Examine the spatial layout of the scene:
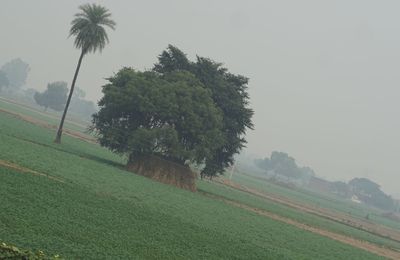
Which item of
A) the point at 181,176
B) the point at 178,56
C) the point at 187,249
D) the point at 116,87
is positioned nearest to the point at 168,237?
the point at 187,249

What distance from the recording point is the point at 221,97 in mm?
60062

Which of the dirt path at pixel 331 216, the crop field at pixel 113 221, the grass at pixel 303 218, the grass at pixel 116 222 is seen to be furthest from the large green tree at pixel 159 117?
the dirt path at pixel 331 216

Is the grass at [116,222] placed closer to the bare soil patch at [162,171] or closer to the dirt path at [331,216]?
the bare soil patch at [162,171]

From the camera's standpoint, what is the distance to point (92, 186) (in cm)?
3319

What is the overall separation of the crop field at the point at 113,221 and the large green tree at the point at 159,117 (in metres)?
8.86

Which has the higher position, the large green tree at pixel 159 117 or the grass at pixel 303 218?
the large green tree at pixel 159 117

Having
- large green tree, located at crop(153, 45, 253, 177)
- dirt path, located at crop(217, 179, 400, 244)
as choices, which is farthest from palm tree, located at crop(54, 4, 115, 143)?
dirt path, located at crop(217, 179, 400, 244)

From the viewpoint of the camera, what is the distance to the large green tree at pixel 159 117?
52.6 m

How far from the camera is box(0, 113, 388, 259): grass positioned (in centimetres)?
1881

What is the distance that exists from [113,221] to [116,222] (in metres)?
0.18

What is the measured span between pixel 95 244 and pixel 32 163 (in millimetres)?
18688

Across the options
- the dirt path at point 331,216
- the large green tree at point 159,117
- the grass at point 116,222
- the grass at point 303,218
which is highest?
the large green tree at point 159,117

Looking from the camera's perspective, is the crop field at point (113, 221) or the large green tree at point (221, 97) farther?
the large green tree at point (221, 97)

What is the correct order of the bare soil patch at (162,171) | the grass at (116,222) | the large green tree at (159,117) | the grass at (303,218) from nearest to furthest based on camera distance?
the grass at (116,222)
the large green tree at (159,117)
the bare soil patch at (162,171)
the grass at (303,218)
